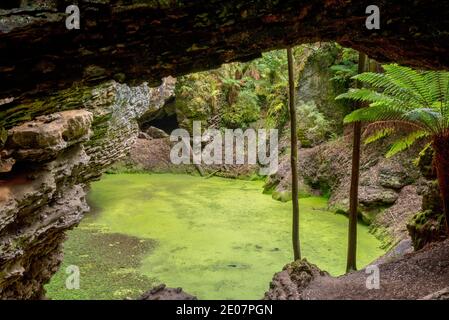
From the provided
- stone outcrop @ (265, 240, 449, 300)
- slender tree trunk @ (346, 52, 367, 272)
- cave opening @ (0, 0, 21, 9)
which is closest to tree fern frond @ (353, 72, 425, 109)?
slender tree trunk @ (346, 52, 367, 272)

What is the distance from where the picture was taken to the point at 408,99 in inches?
174

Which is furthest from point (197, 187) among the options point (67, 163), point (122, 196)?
point (67, 163)

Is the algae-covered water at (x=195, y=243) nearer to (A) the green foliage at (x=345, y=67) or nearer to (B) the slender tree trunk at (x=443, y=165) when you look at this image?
(B) the slender tree trunk at (x=443, y=165)

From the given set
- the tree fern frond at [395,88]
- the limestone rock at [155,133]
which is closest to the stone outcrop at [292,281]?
the tree fern frond at [395,88]

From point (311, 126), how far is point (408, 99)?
654cm

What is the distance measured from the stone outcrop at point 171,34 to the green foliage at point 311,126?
8.57 metres

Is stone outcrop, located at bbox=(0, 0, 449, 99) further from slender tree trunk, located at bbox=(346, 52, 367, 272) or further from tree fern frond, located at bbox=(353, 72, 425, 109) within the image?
slender tree trunk, located at bbox=(346, 52, 367, 272)

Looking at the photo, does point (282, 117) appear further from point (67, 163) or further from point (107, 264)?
point (67, 163)

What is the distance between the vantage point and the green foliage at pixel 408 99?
155 inches

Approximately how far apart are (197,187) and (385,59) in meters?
9.20

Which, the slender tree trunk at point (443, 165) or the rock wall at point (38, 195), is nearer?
the rock wall at point (38, 195)

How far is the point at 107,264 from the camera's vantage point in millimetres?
6234

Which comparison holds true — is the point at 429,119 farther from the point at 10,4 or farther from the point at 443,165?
the point at 10,4

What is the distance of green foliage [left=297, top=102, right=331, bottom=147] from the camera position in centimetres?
1074
